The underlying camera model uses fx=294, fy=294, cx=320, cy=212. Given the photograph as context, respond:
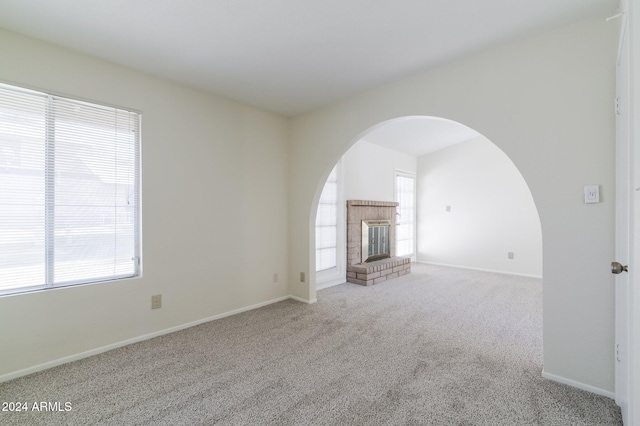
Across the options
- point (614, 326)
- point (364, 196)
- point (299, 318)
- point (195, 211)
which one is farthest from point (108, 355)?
point (364, 196)

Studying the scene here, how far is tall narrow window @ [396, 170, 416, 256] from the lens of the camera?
6457mm

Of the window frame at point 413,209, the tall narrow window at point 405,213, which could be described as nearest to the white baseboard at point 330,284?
the window frame at point 413,209

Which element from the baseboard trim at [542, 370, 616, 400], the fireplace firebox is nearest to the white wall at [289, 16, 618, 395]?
the baseboard trim at [542, 370, 616, 400]

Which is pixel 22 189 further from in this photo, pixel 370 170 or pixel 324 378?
pixel 370 170

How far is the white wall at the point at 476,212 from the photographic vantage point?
5.46 meters

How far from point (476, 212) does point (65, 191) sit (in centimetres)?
641

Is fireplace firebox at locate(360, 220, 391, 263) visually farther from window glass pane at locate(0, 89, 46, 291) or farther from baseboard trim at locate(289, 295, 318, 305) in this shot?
window glass pane at locate(0, 89, 46, 291)

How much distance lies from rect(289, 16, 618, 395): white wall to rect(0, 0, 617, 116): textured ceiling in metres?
0.17

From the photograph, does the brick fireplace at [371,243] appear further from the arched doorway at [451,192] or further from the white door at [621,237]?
the white door at [621,237]

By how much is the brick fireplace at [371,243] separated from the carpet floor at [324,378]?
1.49 metres

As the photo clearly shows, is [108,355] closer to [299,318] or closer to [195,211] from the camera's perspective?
[195,211]

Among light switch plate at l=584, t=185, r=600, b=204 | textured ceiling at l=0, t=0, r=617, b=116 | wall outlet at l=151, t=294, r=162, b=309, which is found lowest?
wall outlet at l=151, t=294, r=162, b=309

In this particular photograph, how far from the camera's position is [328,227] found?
15.5 feet

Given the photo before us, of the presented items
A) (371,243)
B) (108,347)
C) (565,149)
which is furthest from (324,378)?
(371,243)
